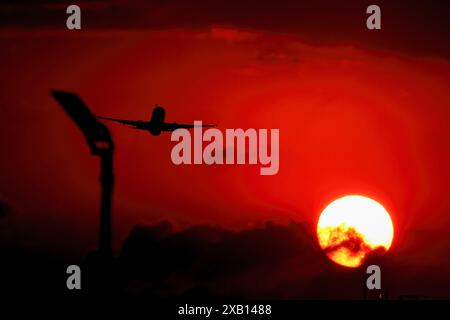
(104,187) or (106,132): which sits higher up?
(106,132)
